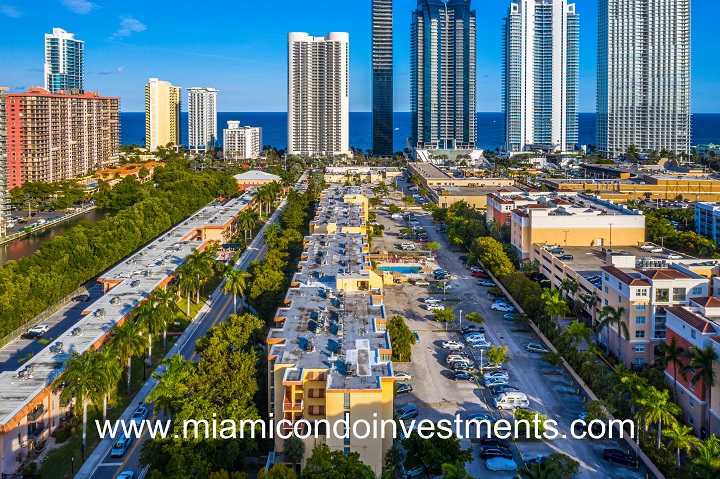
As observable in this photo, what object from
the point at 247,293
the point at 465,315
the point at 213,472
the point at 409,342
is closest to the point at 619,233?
the point at 465,315

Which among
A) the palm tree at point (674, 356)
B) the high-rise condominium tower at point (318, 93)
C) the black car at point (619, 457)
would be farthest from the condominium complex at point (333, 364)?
the high-rise condominium tower at point (318, 93)

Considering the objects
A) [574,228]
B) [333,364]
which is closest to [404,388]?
→ [333,364]

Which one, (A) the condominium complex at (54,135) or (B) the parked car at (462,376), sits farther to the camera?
(A) the condominium complex at (54,135)

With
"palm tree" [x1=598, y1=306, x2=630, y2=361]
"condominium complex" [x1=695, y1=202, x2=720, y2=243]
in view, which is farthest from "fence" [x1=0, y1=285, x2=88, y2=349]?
"condominium complex" [x1=695, y1=202, x2=720, y2=243]

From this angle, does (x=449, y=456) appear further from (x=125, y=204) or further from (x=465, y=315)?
(x=125, y=204)

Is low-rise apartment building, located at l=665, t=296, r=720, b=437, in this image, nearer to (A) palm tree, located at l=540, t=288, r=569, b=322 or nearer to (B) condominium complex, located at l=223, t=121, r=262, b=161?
(A) palm tree, located at l=540, t=288, r=569, b=322

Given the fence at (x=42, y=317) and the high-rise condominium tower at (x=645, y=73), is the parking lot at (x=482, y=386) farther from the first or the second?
the high-rise condominium tower at (x=645, y=73)
